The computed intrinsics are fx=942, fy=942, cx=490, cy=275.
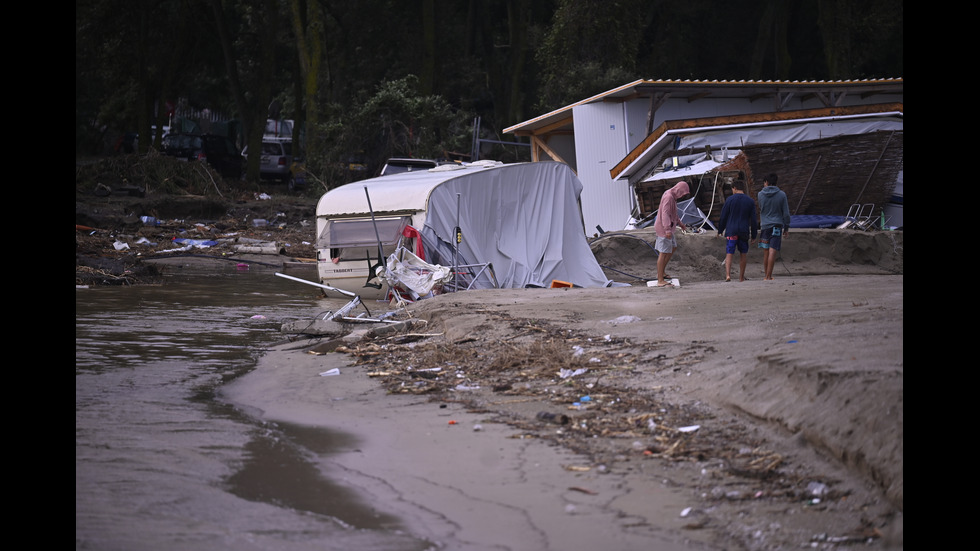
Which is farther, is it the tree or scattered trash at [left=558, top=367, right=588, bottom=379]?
the tree

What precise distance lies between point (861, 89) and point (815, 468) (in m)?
19.8

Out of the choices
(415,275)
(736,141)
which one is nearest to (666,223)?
(415,275)

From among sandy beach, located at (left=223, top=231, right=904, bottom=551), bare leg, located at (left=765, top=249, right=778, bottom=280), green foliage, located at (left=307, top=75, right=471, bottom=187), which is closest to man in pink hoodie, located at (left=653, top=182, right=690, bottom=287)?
bare leg, located at (left=765, top=249, right=778, bottom=280)

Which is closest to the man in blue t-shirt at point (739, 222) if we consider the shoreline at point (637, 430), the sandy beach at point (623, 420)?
the sandy beach at point (623, 420)

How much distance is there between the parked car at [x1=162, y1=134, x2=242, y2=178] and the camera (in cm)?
3762

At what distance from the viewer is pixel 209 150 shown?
37.7 metres

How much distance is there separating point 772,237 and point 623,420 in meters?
8.87

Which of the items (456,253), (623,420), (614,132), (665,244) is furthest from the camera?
(614,132)

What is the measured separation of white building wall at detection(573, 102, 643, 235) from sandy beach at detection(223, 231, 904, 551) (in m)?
11.5

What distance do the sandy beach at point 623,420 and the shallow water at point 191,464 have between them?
22 cm

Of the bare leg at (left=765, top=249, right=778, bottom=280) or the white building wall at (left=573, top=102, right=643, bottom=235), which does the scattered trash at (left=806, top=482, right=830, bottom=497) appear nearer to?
the bare leg at (left=765, top=249, right=778, bottom=280)

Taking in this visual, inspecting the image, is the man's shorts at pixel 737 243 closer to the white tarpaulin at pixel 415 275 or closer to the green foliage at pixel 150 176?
the white tarpaulin at pixel 415 275

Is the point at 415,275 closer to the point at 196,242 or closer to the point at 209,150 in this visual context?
the point at 196,242
